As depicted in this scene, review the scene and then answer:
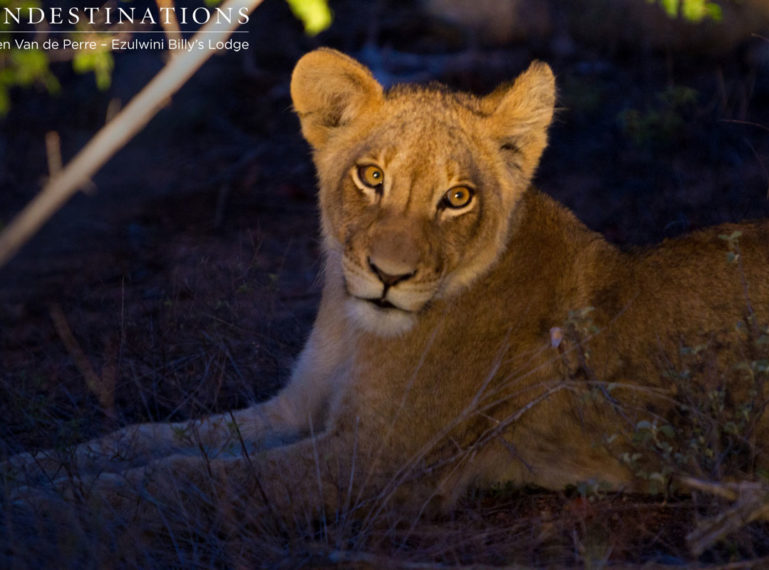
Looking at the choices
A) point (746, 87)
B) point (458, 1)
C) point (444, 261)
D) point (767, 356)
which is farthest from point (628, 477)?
point (458, 1)

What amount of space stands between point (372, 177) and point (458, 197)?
425 mm

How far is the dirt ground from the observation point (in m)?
4.05

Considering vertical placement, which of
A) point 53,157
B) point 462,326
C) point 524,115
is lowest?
point 462,326

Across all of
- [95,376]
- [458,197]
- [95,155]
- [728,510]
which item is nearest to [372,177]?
[458,197]

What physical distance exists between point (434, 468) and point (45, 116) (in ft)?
32.9

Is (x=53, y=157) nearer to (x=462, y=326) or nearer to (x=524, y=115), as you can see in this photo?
(x=462, y=326)

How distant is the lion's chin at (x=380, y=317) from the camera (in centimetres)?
412

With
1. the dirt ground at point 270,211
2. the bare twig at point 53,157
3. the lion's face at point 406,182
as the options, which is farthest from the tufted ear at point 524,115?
the bare twig at point 53,157

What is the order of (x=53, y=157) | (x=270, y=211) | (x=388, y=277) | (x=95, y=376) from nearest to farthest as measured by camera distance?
(x=53, y=157), (x=388, y=277), (x=95, y=376), (x=270, y=211)

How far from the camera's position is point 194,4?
35.4 ft

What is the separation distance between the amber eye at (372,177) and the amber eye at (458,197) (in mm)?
320

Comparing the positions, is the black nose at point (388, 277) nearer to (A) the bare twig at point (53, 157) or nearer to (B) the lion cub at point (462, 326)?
(B) the lion cub at point (462, 326)

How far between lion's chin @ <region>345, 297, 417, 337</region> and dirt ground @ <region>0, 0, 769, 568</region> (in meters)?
0.89

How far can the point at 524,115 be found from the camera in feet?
15.2
